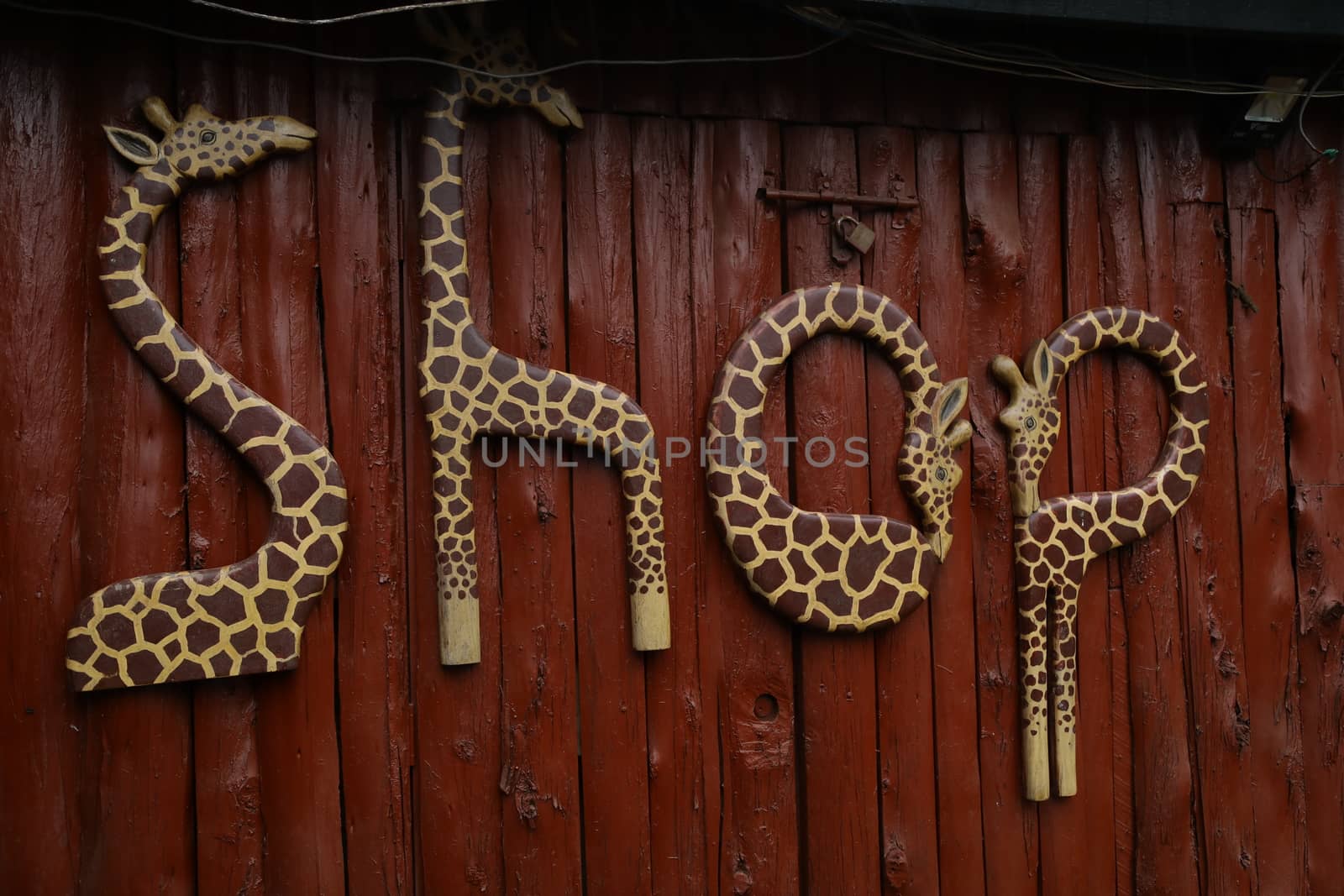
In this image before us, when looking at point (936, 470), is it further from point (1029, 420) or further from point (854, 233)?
point (854, 233)

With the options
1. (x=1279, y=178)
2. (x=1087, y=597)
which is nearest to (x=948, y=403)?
(x=1087, y=597)

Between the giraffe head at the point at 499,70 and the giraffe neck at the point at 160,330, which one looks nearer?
the giraffe neck at the point at 160,330

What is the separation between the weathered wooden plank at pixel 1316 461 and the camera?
7.98ft

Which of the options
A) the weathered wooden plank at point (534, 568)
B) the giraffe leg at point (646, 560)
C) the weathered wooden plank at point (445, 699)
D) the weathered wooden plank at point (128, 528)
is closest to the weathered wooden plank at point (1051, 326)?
the giraffe leg at point (646, 560)

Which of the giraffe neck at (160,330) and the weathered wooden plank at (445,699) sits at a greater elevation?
the giraffe neck at (160,330)

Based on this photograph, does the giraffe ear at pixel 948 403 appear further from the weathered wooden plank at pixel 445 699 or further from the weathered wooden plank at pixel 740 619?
the weathered wooden plank at pixel 445 699

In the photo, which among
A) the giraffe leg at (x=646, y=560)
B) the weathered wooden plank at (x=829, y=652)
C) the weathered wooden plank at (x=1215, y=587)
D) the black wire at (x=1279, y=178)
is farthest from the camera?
the black wire at (x=1279, y=178)

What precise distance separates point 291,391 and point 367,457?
22 centimetres

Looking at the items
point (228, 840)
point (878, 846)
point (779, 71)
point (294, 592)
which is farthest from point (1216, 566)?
point (228, 840)

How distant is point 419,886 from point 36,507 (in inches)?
46.5

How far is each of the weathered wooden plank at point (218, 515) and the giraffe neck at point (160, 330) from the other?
0.17 ft

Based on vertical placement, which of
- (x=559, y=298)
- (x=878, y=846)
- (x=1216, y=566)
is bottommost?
(x=878, y=846)

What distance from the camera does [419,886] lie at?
6.38 feet

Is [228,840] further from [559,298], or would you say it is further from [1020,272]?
[1020,272]
